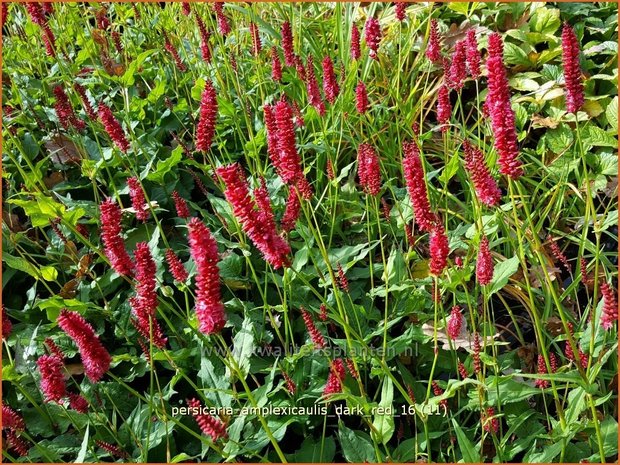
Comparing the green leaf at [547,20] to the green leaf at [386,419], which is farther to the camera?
the green leaf at [547,20]

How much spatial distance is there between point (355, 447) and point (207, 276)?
0.72 meters

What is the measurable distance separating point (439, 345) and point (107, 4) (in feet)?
12.1

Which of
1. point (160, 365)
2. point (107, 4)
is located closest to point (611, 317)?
point (160, 365)

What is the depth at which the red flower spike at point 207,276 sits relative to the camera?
1.28 m

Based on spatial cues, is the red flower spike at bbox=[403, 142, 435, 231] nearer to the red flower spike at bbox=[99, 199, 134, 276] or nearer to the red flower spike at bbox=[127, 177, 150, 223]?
the red flower spike at bbox=[99, 199, 134, 276]

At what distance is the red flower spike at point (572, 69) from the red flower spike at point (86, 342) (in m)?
1.31

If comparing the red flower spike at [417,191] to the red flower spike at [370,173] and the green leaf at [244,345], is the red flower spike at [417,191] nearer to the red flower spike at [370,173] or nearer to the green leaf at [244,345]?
the red flower spike at [370,173]

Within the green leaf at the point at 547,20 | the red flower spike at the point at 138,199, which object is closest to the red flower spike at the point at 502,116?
the red flower spike at the point at 138,199

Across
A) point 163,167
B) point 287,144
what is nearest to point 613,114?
point 287,144

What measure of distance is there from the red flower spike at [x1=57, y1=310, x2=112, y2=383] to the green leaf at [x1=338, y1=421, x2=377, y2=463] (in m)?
0.65

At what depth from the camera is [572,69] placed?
1.53 m

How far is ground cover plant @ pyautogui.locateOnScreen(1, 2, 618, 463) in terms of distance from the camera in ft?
5.07

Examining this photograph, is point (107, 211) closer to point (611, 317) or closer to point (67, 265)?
point (67, 265)

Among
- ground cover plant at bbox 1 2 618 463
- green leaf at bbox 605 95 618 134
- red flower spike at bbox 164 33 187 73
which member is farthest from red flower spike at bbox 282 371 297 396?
green leaf at bbox 605 95 618 134
